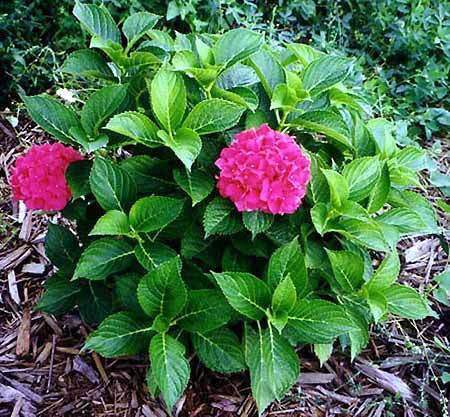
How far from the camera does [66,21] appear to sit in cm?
309

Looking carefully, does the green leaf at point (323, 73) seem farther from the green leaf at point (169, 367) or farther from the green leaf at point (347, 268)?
the green leaf at point (169, 367)

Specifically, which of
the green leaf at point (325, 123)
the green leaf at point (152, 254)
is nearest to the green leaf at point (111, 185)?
the green leaf at point (152, 254)

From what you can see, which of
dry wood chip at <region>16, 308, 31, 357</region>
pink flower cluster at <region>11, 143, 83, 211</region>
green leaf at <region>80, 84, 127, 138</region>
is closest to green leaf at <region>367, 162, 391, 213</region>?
green leaf at <region>80, 84, 127, 138</region>

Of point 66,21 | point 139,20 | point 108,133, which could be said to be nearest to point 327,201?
point 108,133

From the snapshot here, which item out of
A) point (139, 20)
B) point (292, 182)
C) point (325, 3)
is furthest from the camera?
point (325, 3)

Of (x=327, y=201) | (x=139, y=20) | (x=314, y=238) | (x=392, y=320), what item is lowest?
(x=392, y=320)

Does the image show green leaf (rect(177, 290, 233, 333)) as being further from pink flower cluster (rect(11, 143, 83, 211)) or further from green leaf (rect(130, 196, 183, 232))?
pink flower cluster (rect(11, 143, 83, 211))

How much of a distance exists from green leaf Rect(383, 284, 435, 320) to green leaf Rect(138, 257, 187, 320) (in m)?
0.56

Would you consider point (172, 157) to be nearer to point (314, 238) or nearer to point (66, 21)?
point (314, 238)

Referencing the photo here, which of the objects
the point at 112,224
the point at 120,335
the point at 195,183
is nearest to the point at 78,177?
the point at 112,224

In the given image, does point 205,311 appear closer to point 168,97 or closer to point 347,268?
point 347,268

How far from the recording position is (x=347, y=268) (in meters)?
1.78

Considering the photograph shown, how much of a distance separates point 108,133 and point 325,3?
2.28 m

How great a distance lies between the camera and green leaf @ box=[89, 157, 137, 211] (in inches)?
66.0
